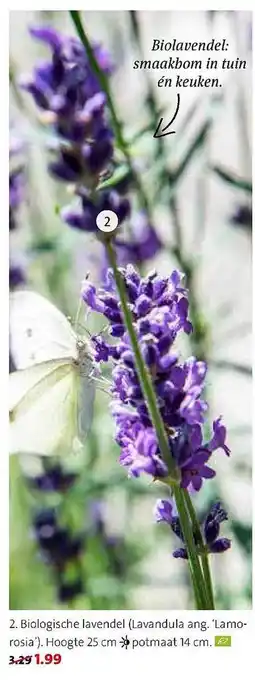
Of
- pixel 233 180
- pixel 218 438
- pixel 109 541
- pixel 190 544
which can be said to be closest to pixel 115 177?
pixel 233 180

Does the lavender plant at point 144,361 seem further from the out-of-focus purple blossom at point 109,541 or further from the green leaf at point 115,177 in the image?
the out-of-focus purple blossom at point 109,541

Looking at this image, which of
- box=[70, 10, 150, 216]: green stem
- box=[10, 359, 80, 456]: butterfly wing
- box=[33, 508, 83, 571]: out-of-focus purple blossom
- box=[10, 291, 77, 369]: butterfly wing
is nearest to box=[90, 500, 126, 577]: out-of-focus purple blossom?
box=[33, 508, 83, 571]: out-of-focus purple blossom

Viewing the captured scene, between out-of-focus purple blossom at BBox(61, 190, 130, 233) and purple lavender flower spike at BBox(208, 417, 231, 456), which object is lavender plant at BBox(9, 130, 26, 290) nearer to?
out-of-focus purple blossom at BBox(61, 190, 130, 233)

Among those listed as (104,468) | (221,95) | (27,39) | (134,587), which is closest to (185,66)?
(221,95)
